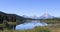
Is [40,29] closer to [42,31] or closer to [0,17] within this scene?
[42,31]

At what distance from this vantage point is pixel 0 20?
62156mm

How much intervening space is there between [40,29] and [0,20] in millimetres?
44334

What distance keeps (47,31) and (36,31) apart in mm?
1135

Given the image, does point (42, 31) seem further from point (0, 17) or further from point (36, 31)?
point (0, 17)

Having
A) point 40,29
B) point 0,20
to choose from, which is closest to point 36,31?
point 40,29

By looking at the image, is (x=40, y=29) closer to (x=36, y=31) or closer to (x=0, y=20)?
(x=36, y=31)

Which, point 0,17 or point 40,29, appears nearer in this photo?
point 40,29

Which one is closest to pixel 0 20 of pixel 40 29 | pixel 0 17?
pixel 0 17

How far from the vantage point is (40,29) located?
1917 centimetres

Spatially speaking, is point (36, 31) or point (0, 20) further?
Answer: point (0, 20)

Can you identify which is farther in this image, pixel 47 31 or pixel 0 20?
pixel 0 20

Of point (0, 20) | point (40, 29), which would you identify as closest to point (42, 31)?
point (40, 29)

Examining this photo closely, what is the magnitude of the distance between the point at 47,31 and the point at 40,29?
0.74m

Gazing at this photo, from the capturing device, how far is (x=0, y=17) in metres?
64.5
